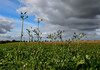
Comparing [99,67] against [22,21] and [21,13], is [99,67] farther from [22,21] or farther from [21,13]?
[21,13]

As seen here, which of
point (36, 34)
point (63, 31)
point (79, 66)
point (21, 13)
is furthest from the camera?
point (63, 31)

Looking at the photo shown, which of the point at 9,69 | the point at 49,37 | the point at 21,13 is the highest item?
the point at 21,13

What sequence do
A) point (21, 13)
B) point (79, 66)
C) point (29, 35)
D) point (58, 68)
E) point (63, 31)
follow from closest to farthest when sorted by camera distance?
point (58, 68) < point (79, 66) < point (21, 13) < point (29, 35) < point (63, 31)

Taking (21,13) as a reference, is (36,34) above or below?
below

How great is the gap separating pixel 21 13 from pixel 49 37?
4.51 meters

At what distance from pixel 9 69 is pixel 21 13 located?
89.2 inches

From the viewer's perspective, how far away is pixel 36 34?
287 inches

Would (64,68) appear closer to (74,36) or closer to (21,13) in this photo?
(21,13)

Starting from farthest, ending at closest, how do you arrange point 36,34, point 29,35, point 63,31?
point 63,31
point 36,34
point 29,35

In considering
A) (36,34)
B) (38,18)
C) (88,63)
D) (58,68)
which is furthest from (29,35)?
(88,63)

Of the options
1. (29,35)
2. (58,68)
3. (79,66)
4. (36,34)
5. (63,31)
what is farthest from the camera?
(63,31)

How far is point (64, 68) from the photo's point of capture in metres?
3.54

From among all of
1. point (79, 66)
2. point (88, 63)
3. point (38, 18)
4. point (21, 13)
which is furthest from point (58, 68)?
point (38, 18)

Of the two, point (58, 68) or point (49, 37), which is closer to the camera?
point (58, 68)
